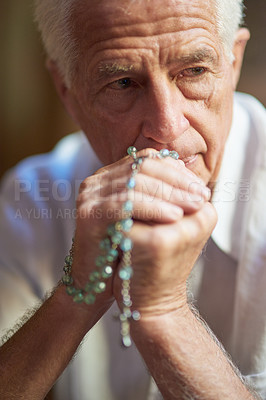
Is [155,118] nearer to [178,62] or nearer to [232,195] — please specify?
[178,62]

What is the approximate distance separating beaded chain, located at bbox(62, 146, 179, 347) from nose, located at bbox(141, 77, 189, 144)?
0.07 m

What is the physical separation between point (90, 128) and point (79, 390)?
868 millimetres

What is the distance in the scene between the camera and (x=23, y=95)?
251 cm

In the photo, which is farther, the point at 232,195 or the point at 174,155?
the point at 232,195

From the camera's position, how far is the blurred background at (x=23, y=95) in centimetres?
239

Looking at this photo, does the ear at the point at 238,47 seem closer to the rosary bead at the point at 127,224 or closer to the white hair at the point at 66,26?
the white hair at the point at 66,26

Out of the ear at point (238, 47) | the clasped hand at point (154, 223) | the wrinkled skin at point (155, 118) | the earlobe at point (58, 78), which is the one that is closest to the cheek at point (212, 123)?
the wrinkled skin at point (155, 118)

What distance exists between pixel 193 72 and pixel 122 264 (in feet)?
1.55

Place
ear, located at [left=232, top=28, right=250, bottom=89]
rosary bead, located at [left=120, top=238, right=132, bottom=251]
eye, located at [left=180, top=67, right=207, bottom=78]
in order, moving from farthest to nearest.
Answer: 1. ear, located at [left=232, top=28, right=250, bottom=89]
2. eye, located at [left=180, top=67, right=207, bottom=78]
3. rosary bead, located at [left=120, top=238, right=132, bottom=251]

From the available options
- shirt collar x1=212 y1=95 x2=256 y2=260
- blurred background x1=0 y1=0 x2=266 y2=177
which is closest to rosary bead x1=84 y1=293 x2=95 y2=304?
shirt collar x1=212 y1=95 x2=256 y2=260

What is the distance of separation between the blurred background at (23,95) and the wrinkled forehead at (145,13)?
159cm

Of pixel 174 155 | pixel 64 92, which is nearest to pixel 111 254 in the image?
pixel 174 155

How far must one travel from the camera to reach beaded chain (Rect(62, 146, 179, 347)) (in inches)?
29.5

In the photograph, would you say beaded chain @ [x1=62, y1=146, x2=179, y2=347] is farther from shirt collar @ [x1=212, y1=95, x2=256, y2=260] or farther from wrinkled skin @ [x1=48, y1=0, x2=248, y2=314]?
shirt collar @ [x1=212, y1=95, x2=256, y2=260]
